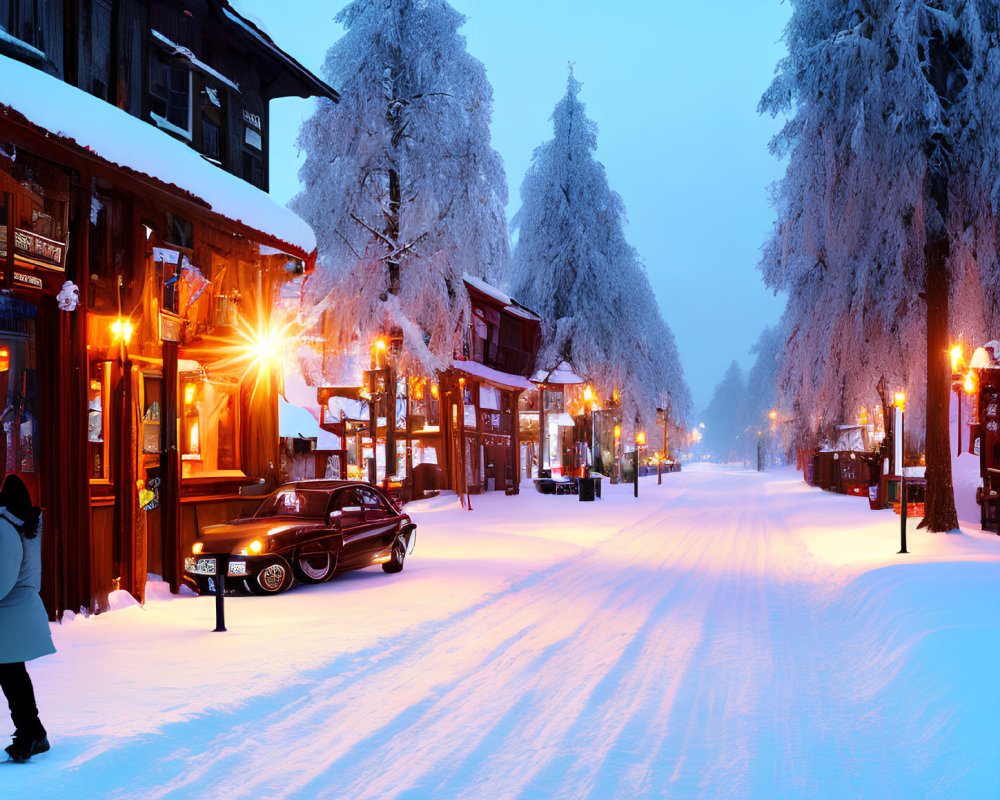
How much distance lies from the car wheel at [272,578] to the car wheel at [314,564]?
0.28m

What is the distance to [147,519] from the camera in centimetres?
1222

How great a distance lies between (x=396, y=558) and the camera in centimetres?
1432

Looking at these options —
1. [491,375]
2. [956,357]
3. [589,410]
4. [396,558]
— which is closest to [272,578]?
[396,558]

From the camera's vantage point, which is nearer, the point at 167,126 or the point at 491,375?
the point at 167,126

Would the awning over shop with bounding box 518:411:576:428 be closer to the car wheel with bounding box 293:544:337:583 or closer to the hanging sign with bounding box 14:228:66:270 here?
the car wheel with bounding box 293:544:337:583

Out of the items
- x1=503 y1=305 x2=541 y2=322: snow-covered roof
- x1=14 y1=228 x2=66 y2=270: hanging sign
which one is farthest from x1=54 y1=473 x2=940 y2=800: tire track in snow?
x1=503 y1=305 x2=541 y2=322: snow-covered roof

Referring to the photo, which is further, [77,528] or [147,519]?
[147,519]

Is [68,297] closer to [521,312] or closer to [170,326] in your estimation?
[170,326]

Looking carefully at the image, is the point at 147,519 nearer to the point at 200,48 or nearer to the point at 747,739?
the point at 200,48

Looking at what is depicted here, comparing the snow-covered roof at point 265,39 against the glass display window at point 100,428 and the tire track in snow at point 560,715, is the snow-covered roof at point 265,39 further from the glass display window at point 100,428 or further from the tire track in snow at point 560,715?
the tire track in snow at point 560,715

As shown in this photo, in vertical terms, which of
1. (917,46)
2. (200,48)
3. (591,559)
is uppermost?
(917,46)

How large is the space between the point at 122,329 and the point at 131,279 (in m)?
0.65

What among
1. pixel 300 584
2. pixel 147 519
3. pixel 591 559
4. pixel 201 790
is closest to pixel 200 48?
pixel 147 519

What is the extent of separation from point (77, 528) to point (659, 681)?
6620mm
